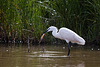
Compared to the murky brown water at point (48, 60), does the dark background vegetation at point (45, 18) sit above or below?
above

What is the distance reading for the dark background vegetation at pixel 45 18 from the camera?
1081cm

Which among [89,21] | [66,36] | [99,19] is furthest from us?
[89,21]

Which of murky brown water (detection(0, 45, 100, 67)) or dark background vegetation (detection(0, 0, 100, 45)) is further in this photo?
dark background vegetation (detection(0, 0, 100, 45))

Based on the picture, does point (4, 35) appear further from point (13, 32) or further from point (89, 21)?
point (89, 21)

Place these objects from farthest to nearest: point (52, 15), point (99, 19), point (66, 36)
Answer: point (52, 15) → point (99, 19) → point (66, 36)

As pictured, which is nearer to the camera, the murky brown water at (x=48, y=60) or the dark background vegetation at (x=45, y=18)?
the murky brown water at (x=48, y=60)

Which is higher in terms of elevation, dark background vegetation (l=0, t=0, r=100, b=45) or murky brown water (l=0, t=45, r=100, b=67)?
dark background vegetation (l=0, t=0, r=100, b=45)

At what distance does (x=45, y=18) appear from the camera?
39.1 feet

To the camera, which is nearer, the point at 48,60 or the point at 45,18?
the point at 48,60

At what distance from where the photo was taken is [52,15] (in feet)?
40.2

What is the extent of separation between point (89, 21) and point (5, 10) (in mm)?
3634

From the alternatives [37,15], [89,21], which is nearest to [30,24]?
[37,15]

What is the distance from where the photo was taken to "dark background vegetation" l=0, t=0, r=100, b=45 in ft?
35.5

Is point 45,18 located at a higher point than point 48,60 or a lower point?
higher
